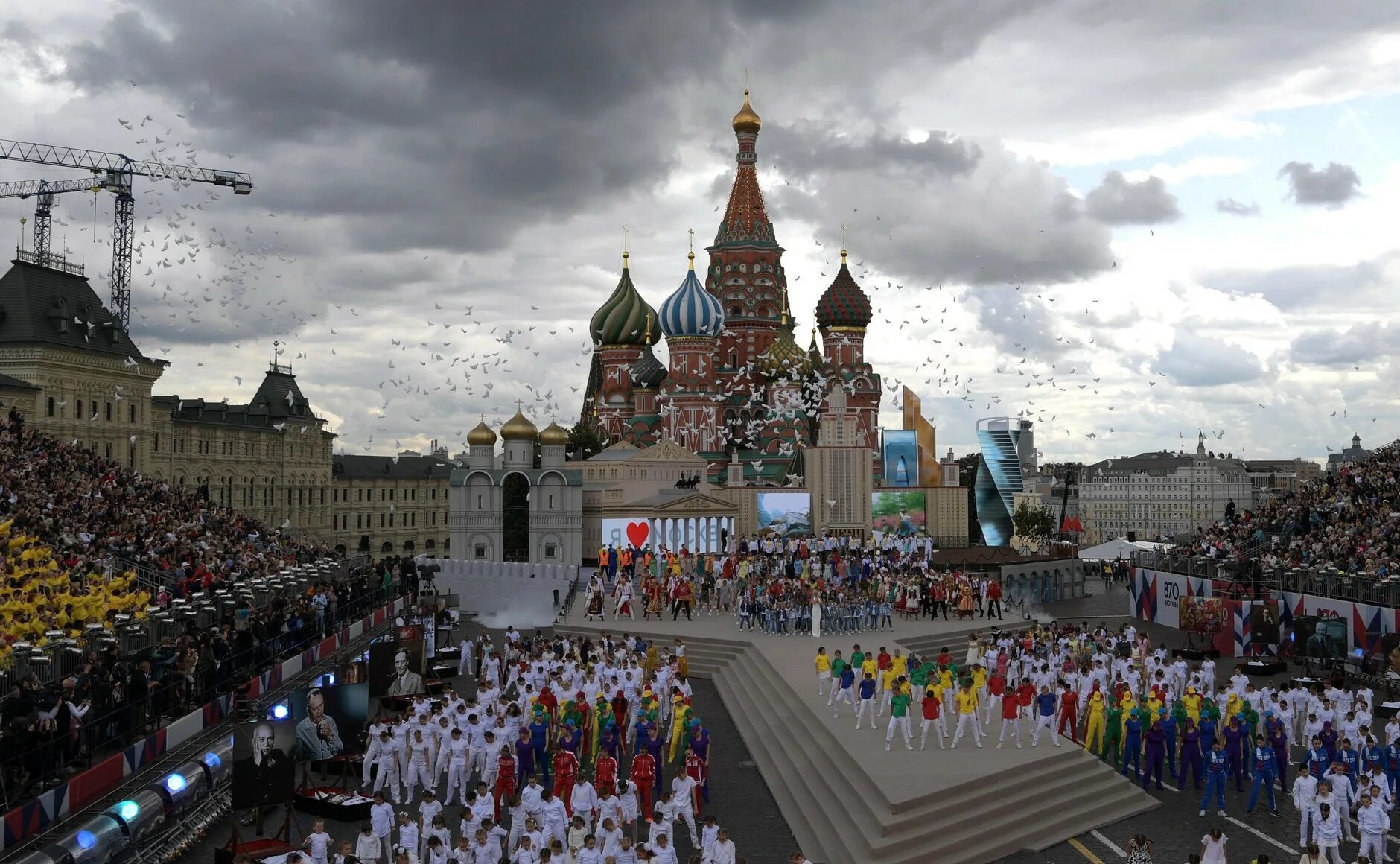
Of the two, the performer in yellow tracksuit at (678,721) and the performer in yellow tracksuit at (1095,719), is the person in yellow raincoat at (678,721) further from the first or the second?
the performer in yellow tracksuit at (1095,719)

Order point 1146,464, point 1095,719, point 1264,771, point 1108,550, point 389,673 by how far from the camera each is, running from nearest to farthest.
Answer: point 1264,771
point 1095,719
point 389,673
point 1108,550
point 1146,464

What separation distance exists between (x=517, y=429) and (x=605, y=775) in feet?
106

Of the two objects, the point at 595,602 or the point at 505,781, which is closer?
the point at 505,781

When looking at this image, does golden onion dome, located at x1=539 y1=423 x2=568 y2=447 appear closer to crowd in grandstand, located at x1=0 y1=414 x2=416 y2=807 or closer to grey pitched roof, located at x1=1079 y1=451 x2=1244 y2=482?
crowd in grandstand, located at x1=0 y1=414 x2=416 y2=807

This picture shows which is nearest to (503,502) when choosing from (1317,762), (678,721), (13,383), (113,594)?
(13,383)

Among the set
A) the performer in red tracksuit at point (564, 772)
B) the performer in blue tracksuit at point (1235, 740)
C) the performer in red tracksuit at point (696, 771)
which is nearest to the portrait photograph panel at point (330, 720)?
the performer in red tracksuit at point (564, 772)

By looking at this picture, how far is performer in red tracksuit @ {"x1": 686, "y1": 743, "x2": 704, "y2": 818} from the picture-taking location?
658 inches

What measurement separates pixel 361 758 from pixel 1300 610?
24.0 metres

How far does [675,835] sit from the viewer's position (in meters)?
16.9

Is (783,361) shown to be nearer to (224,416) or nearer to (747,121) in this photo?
(747,121)

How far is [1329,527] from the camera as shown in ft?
111

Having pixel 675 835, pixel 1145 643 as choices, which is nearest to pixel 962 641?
pixel 1145 643

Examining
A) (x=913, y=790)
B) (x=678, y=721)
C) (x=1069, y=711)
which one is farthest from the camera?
(x=1069, y=711)

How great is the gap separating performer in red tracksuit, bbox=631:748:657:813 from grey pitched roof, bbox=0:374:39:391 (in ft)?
118
